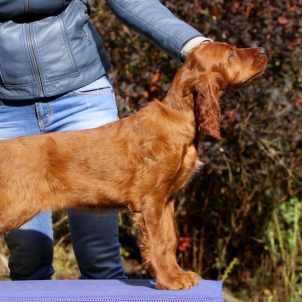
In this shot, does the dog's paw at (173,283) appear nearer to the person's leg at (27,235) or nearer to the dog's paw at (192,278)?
the dog's paw at (192,278)

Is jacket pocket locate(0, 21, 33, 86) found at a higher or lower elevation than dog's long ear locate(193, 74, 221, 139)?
higher

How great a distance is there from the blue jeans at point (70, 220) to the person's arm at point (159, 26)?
1.38 feet

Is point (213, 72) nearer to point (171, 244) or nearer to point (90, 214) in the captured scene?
point (171, 244)

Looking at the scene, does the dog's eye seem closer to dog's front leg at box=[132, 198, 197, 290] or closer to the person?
the person

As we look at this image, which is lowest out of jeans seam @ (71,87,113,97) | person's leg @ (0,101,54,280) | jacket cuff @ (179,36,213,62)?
person's leg @ (0,101,54,280)

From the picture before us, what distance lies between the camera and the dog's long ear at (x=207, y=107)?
11.4ft

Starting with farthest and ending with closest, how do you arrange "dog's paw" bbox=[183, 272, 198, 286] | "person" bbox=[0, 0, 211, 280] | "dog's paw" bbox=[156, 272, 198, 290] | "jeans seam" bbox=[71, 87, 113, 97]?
"jeans seam" bbox=[71, 87, 113, 97], "person" bbox=[0, 0, 211, 280], "dog's paw" bbox=[183, 272, 198, 286], "dog's paw" bbox=[156, 272, 198, 290]

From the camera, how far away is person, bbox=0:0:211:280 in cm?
368

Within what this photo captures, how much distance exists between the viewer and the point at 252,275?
7.19m

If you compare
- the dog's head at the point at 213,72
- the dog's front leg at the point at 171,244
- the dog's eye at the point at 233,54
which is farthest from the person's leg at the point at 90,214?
the dog's eye at the point at 233,54

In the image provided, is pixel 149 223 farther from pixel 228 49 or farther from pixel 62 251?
pixel 62 251

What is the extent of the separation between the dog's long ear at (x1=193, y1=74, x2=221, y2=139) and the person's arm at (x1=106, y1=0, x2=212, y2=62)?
0.21 meters

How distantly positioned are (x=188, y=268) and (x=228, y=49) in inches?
160

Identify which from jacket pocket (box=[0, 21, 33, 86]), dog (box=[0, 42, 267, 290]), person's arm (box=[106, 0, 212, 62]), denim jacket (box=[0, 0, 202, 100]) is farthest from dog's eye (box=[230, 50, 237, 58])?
jacket pocket (box=[0, 21, 33, 86])
